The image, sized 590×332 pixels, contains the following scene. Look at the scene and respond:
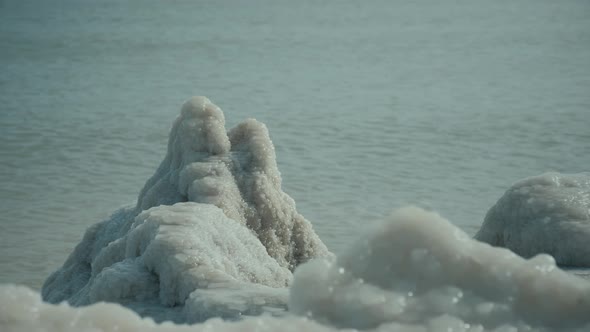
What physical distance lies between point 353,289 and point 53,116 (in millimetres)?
20349

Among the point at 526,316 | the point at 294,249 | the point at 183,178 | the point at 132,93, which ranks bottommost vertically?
the point at 132,93

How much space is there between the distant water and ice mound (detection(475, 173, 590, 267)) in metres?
6.26

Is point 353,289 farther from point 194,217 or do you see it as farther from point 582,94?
point 582,94

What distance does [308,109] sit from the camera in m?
23.7

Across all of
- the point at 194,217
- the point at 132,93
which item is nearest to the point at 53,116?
the point at 132,93

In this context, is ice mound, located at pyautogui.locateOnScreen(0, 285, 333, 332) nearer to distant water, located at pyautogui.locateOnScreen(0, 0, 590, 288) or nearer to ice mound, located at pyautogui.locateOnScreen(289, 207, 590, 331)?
ice mound, located at pyautogui.locateOnScreen(289, 207, 590, 331)

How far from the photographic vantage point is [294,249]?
665 centimetres

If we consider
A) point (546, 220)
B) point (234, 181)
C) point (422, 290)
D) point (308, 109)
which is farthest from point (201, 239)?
point (308, 109)

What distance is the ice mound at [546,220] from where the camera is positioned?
Result: 4840 millimetres

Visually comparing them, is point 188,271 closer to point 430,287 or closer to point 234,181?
point 430,287

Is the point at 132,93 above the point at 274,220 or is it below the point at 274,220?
below

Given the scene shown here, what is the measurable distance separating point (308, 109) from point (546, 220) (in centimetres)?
1875

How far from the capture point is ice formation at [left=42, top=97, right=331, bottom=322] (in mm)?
4227

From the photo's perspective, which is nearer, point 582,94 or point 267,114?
point 267,114
